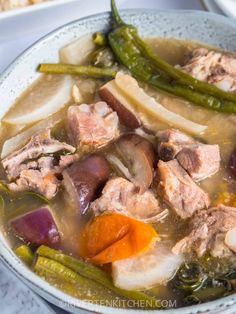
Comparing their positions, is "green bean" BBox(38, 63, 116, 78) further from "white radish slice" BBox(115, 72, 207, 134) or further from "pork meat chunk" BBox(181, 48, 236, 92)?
"pork meat chunk" BBox(181, 48, 236, 92)

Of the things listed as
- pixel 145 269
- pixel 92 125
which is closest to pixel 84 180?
pixel 92 125

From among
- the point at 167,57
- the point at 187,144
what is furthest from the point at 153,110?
the point at 167,57

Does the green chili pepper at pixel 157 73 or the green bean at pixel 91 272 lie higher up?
the green chili pepper at pixel 157 73

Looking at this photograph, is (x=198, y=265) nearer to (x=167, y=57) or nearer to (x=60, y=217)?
(x=60, y=217)

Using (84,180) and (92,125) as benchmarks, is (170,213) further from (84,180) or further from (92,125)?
(92,125)

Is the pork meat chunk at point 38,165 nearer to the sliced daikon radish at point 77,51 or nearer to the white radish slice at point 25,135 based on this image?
the white radish slice at point 25,135

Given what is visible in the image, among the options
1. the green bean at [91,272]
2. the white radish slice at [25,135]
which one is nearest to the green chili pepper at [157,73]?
the white radish slice at [25,135]
